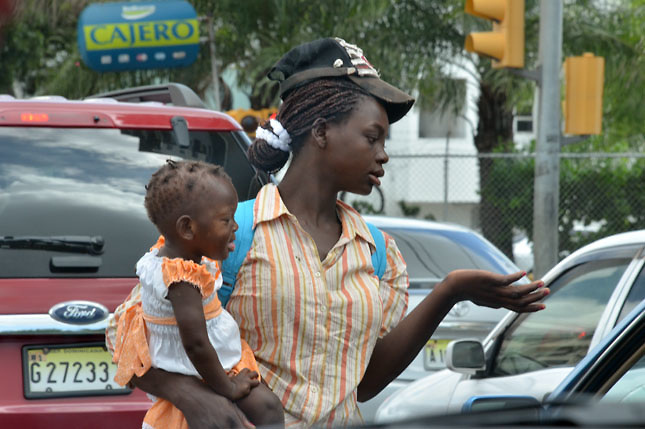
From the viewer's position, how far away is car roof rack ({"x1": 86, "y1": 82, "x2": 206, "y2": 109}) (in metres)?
5.46

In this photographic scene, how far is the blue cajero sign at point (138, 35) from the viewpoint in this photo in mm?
15359

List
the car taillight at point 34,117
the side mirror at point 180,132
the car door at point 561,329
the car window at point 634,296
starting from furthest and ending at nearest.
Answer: the side mirror at point 180,132 → the car taillight at point 34,117 → the car door at point 561,329 → the car window at point 634,296

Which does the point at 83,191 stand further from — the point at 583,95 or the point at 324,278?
the point at 583,95

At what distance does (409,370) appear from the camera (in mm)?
6531

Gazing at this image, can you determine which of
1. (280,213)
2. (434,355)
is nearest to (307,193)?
(280,213)

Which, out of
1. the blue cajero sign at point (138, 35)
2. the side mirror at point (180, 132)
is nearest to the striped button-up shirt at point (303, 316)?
the side mirror at point (180, 132)

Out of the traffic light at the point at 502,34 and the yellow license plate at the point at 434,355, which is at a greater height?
the traffic light at the point at 502,34

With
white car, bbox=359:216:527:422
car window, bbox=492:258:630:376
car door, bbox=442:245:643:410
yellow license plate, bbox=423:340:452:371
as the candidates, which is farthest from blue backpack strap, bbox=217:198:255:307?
yellow license plate, bbox=423:340:452:371

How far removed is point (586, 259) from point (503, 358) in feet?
1.95

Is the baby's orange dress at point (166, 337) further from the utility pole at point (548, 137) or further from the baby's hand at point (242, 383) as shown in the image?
the utility pole at point (548, 137)

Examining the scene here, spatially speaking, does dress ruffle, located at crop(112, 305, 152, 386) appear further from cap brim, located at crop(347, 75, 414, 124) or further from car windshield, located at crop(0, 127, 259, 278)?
car windshield, located at crop(0, 127, 259, 278)

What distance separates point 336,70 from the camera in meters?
2.77

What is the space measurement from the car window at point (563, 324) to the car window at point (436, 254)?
233 cm

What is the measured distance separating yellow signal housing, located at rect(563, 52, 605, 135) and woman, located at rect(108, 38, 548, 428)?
300 inches
